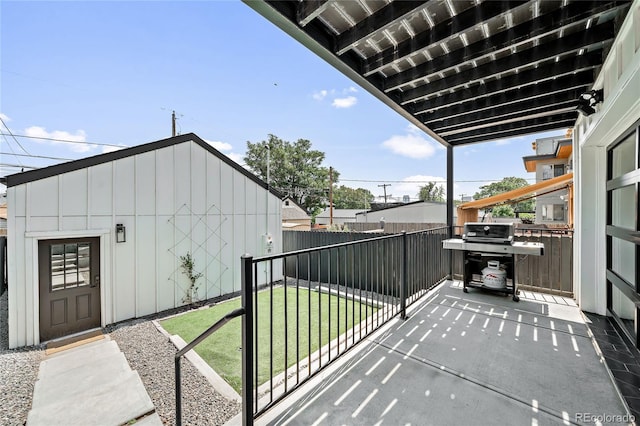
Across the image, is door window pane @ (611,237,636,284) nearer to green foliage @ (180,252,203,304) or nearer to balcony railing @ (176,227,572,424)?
A: balcony railing @ (176,227,572,424)

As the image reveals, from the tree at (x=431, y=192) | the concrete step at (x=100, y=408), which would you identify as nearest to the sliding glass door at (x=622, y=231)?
the concrete step at (x=100, y=408)

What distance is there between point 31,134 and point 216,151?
10.6 meters

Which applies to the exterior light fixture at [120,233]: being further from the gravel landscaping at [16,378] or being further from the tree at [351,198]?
the tree at [351,198]

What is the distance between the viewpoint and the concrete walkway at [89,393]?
7.29 ft

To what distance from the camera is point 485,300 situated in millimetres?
3736

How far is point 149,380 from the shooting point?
2.75 m

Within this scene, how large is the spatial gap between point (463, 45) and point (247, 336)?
2784 mm

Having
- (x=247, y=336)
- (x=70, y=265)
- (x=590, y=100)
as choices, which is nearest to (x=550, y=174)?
(x=590, y=100)

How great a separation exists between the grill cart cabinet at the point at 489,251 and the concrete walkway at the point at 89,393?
410 centimetres

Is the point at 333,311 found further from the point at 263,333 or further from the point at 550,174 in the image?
the point at 550,174

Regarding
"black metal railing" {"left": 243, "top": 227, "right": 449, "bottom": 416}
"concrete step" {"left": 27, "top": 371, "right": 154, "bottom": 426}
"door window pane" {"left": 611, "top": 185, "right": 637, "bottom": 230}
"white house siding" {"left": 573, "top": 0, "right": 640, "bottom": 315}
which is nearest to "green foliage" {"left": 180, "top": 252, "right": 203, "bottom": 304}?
"black metal railing" {"left": 243, "top": 227, "right": 449, "bottom": 416}

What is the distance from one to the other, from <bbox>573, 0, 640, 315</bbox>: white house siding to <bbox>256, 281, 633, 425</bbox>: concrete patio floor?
48cm

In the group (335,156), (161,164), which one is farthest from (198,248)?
(335,156)

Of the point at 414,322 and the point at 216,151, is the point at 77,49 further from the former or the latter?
the point at 414,322
